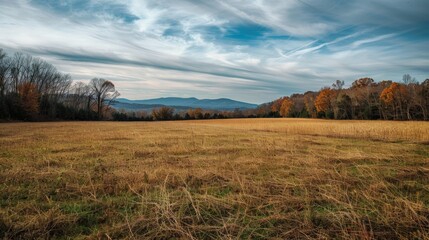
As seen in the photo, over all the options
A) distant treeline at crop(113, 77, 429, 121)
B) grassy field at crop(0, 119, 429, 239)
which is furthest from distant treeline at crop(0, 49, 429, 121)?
grassy field at crop(0, 119, 429, 239)

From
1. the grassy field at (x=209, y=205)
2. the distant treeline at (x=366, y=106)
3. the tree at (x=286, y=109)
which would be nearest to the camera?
the grassy field at (x=209, y=205)

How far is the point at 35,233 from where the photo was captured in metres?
3.77

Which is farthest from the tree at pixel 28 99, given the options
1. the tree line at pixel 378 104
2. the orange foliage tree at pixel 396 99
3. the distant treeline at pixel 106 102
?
the orange foliage tree at pixel 396 99

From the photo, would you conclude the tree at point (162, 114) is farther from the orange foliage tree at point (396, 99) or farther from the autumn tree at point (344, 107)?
the orange foliage tree at point (396, 99)

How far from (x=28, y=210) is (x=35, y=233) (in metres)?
1.10

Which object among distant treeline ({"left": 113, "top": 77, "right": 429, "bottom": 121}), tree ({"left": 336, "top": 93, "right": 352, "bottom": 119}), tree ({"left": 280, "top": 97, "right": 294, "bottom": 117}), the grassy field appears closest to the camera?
the grassy field

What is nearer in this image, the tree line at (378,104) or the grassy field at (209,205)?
the grassy field at (209,205)

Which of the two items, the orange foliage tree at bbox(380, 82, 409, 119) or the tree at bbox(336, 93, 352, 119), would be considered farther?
the tree at bbox(336, 93, 352, 119)

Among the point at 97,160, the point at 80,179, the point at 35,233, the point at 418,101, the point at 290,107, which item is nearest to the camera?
the point at 35,233

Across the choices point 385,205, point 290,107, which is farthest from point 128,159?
point 290,107

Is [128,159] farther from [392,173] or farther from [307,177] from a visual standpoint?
[392,173]

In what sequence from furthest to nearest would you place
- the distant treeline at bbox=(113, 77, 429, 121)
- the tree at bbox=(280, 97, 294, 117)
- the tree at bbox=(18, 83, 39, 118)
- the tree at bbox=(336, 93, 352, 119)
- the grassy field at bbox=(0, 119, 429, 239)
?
the tree at bbox=(280, 97, 294, 117)
the tree at bbox=(336, 93, 352, 119)
the distant treeline at bbox=(113, 77, 429, 121)
the tree at bbox=(18, 83, 39, 118)
the grassy field at bbox=(0, 119, 429, 239)

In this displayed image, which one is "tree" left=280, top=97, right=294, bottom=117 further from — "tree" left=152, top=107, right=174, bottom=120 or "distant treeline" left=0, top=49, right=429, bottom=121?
"tree" left=152, top=107, right=174, bottom=120

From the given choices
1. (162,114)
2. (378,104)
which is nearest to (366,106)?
(378,104)
